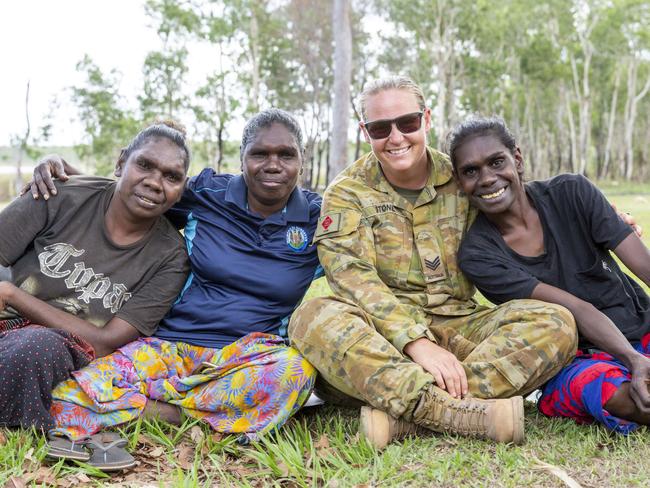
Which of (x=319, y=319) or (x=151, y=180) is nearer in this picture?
(x=319, y=319)

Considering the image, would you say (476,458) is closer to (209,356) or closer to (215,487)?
(215,487)

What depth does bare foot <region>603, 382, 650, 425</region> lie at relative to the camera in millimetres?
2934

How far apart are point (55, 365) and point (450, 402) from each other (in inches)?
66.4

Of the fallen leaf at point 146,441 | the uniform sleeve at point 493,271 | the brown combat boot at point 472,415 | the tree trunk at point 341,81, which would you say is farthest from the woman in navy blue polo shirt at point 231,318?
the tree trunk at point 341,81

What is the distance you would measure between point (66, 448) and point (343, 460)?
1.13m

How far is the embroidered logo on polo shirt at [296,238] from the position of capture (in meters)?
Result: 3.62

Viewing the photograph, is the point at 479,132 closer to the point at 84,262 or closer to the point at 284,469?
the point at 284,469

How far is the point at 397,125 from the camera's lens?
138 inches

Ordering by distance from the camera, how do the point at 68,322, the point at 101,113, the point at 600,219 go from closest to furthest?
1. the point at 68,322
2. the point at 600,219
3. the point at 101,113

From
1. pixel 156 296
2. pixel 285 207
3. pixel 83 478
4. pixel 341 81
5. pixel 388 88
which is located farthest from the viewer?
pixel 341 81

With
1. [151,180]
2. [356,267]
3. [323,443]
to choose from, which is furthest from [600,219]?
[151,180]

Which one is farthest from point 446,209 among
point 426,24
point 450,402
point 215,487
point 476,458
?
point 426,24

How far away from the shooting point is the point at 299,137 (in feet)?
12.1

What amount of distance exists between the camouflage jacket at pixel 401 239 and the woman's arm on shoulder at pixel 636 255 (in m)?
0.76
